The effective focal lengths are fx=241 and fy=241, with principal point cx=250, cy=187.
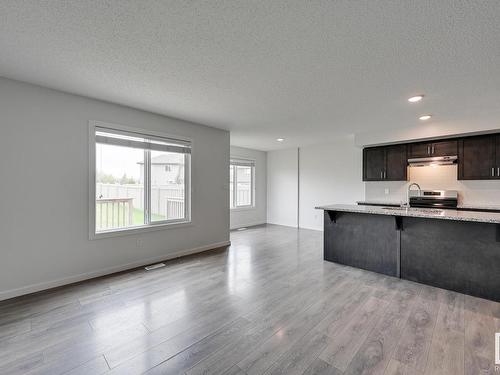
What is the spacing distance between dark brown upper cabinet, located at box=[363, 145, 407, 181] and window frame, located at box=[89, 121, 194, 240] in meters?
3.97

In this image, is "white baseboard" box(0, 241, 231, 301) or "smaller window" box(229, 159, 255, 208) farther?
"smaller window" box(229, 159, 255, 208)

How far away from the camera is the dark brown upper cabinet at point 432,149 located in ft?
14.9

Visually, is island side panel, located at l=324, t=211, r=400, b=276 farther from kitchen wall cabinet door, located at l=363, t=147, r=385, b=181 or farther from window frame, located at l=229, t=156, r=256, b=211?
window frame, located at l=229, t=156, r=256, b=211

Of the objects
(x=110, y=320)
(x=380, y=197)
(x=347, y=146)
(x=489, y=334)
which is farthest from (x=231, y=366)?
(x=347, y=146)

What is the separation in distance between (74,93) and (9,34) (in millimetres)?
1279

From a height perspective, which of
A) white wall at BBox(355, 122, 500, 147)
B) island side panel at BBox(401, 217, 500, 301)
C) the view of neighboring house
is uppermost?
white wall at BBox(355, 122, 500, 147)

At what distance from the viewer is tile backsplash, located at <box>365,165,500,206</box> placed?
4402 millimetres

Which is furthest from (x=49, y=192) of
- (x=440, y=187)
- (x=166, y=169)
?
(x=440, y=187)

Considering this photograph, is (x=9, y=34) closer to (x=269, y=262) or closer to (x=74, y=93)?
(x=74, y=93)

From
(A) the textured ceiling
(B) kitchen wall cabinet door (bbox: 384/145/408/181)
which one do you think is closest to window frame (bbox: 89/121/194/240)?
(A) the textured ceiling

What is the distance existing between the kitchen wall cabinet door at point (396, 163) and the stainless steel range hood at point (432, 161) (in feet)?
0.48

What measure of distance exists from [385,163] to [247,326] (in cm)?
471

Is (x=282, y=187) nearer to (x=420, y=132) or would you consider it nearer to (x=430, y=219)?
(x=420, y=132)

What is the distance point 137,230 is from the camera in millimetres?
3807
